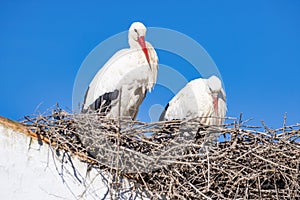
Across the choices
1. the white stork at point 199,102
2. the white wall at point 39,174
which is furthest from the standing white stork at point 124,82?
the white wall at point 39,174

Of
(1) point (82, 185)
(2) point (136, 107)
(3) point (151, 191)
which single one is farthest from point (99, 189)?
(2) point (136, 107)

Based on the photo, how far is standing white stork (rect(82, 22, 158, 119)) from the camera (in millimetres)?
5418

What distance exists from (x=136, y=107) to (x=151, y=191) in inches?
67.6

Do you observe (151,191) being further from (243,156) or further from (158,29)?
(158,29)

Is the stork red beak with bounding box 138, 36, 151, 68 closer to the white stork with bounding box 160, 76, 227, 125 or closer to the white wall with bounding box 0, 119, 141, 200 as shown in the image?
the white stork with bounding box 160, 76, 227, 125

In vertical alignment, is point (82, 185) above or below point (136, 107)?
below

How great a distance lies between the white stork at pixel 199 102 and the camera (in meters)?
5.56

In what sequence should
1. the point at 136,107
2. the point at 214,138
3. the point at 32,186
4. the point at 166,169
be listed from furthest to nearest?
1. the point at 136,107
2. the point at 214,138
3. the point at 166,169
4. the point at 32,186

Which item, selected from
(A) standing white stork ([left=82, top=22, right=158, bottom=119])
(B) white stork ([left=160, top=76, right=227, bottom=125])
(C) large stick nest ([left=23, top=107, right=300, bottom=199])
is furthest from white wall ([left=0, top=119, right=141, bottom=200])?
(B) white stork ([left=160, top=76, right=227, bottom=125])

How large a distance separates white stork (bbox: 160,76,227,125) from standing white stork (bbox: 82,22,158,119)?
0.32 m

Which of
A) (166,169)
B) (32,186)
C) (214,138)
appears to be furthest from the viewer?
(214,138)

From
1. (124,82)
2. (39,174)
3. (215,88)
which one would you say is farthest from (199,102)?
(39,174)

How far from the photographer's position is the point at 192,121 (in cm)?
431

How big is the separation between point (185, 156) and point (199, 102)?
1756 mm
